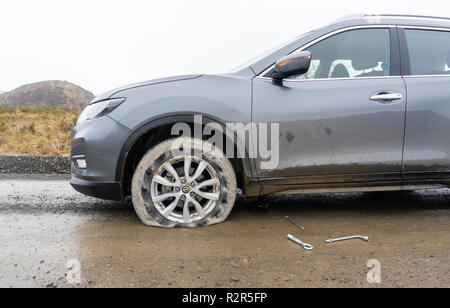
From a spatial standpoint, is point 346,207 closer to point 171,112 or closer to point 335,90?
point 335,90

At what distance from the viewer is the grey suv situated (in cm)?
304

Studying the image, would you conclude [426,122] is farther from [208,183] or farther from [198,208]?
[198,208]

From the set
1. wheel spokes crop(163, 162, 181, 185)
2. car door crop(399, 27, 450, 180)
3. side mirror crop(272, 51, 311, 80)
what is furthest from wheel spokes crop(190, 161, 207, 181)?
car door crop(399, 27, 450, 180)

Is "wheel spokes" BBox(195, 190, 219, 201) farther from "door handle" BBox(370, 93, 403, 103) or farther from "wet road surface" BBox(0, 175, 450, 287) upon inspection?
"door handle" BBox(370, 93, 403, 103)

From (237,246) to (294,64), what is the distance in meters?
1.47

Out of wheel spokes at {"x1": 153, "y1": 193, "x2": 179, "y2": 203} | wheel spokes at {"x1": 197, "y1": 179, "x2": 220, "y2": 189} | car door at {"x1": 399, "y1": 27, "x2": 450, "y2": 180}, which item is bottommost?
wheel spokes at {"x1": 153, "y1": 193, "x2": 179, "y2": 203}

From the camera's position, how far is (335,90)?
3.14 meters

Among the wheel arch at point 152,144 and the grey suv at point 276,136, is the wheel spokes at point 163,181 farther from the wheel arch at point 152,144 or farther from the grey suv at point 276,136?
the wheel arch at point 152,144

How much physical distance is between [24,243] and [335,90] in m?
2.71

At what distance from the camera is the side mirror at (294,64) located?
9.69ft

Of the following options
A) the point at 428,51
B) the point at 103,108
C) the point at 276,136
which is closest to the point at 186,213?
the point at 276,136

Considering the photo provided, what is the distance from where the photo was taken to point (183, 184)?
10.0ft
